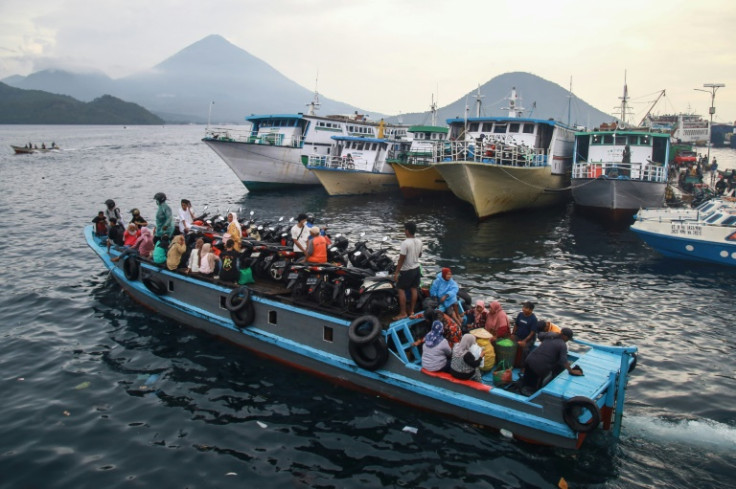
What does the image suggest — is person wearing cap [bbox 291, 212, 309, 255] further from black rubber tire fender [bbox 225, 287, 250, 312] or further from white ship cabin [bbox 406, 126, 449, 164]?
white ship cabin [bbox 406, 126, 449, 164]

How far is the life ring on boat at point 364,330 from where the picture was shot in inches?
375

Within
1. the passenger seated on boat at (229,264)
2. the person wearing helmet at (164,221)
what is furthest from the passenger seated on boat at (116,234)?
the passenger seated on boat at (229,264)

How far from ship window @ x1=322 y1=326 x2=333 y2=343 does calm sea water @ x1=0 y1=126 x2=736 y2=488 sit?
1.06m

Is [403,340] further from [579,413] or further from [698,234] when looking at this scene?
[698,234]

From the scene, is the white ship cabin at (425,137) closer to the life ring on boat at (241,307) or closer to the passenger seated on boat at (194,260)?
the passenger seated on boat at (194,260)

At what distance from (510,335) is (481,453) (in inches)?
102

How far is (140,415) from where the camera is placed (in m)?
9.67

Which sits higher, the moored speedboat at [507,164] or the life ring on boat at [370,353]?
the moored speedboat at [507,164]

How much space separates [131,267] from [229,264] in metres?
4.28

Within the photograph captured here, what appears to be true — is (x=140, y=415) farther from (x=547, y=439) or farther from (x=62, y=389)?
(x=547, y=439)

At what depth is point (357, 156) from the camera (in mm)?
41438

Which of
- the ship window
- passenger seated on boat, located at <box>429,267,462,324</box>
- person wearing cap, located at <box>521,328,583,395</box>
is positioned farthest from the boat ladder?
person wearing cap, located at <box>521,328,583,395</box>

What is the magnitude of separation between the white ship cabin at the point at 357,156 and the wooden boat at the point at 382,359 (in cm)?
2755

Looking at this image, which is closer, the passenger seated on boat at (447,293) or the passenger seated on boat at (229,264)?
the passenger seated on boat at (447,293)
